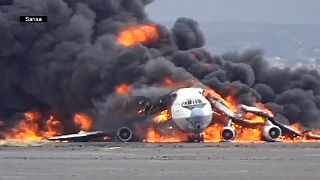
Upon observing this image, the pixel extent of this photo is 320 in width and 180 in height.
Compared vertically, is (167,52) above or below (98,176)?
above

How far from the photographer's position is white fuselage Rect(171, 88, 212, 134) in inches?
3191

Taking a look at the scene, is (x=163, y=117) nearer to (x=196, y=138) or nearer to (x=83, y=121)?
(x=196, y=138)

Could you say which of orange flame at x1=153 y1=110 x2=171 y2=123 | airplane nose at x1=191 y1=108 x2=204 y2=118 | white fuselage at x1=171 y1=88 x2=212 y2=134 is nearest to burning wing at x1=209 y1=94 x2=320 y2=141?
white fuselage at x1=171 y1=88 x2=212 y2=134

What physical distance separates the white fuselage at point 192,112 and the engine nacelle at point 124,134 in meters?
3.63

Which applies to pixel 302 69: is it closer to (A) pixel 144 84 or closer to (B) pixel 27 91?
(A) pixel 144 84

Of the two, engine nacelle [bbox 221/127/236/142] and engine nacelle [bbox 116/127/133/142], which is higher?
engine nacelle [bbox 116/127/133/142]

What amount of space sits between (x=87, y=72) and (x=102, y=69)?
51.1 inches

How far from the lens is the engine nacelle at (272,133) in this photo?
273 ft

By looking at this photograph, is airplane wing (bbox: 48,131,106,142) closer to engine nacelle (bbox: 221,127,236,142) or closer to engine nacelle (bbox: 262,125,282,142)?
engine nacelle (bbox: 221,127,236,142)

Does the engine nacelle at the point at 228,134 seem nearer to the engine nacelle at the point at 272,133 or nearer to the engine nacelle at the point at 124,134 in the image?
the engine nacelle at the point at 272,133

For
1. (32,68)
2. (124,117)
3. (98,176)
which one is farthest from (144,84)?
(98,176)

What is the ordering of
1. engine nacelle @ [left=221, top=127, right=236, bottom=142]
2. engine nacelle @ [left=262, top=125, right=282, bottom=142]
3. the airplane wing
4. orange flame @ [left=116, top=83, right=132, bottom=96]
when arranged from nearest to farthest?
engine nacelle @ [left=221, top=127, right=236, bottom=142]
engine nacelle @ [left=262, top=125, right=282, bottom=142]
the airplane wing
orange flame @ [left=116, top=83, right=132, bottom=96]

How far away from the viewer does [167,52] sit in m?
96.8

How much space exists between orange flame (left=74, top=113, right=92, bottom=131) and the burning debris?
0.10 metres
